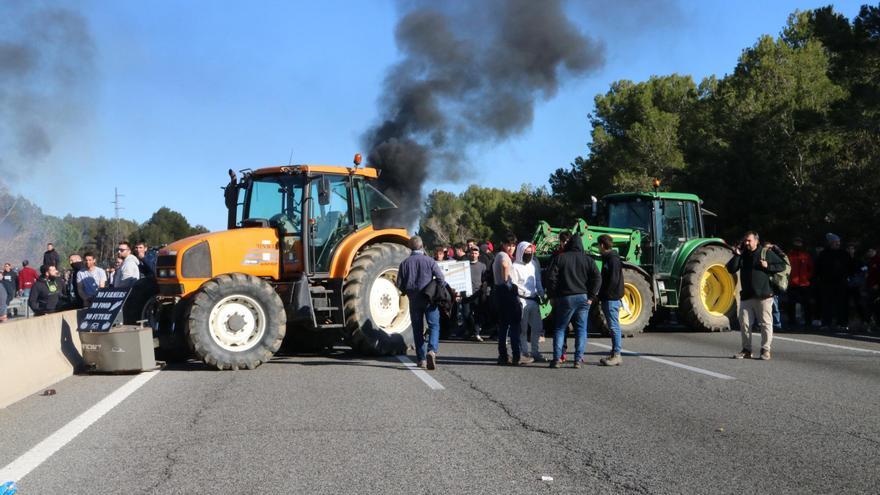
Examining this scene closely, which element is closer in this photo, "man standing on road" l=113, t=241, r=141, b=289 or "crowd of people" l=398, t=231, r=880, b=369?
"crowd of people" l=398, t=231, r=880, b=369

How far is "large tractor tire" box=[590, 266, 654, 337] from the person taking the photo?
1602cm

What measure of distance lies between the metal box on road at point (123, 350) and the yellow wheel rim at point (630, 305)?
8.50 metres

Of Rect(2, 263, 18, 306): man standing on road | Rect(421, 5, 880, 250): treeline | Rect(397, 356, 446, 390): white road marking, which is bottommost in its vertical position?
Rect(397, 356, 446, 390): white road marking

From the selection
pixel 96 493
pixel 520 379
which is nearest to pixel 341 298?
pixel 520 379

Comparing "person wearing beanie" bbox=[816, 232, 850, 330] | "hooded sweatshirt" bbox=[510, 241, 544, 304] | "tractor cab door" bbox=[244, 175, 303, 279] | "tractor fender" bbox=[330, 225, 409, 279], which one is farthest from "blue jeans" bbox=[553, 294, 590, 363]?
"person wearing beanie" bbox=[816, 232, 850, 330]

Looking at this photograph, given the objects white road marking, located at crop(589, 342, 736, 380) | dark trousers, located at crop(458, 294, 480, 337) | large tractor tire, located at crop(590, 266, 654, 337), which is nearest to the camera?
white road marking, located at crop(589, 342, 736, 380)

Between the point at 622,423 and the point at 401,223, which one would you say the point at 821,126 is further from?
the point at 622,423

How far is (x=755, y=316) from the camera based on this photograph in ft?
41.0

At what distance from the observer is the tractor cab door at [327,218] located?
12.6 m

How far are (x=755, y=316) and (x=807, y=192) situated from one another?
1890 centimetres

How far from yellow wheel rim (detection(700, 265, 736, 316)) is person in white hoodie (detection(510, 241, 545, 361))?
22.9ft

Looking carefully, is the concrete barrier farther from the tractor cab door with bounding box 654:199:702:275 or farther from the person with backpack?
the tractor cab door with bounding box 654:199:702:275

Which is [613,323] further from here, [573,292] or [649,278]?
[649,278]

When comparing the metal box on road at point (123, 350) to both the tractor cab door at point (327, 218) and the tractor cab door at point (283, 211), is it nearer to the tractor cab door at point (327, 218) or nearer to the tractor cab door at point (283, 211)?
the tractor cab door at point (283, 211)
